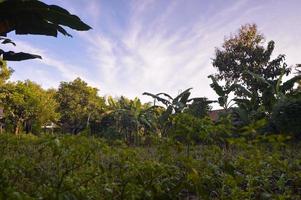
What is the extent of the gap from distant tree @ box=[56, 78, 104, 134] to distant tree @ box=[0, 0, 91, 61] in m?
32.4

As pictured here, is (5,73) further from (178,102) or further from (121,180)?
(121,180)

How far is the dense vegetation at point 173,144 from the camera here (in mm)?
2715

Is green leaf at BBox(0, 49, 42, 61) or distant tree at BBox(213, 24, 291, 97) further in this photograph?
distant tree at BBox(213, 24, 291, 97)

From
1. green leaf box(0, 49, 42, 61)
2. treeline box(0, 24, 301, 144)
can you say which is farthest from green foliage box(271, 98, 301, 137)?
green leaf box(0, 49, 42, 61)

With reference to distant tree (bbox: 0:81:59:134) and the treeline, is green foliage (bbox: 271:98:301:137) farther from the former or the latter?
distant tree (bbox: 0:81:59:134)

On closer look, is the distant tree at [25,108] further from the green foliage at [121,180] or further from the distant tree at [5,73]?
the green foliage at [121,180]

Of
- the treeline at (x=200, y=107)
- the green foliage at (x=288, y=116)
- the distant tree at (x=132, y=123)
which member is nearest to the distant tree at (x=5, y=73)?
the treeline at (x=200, y=107)

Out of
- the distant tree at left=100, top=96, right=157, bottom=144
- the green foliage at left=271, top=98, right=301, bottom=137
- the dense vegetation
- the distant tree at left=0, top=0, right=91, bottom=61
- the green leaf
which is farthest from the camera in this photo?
the distant tree at left=100, top=96, right=157, bottom=144

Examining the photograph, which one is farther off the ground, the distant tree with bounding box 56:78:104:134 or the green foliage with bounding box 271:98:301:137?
the distant tree with bounding box 56:78:104:134

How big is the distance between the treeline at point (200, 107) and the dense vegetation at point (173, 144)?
0.04 metres

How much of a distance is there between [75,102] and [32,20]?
35181 mm

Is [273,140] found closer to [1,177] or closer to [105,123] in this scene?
[1,177]

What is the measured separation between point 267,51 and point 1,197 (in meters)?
20.1

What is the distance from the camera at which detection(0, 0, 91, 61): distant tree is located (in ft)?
16.3
